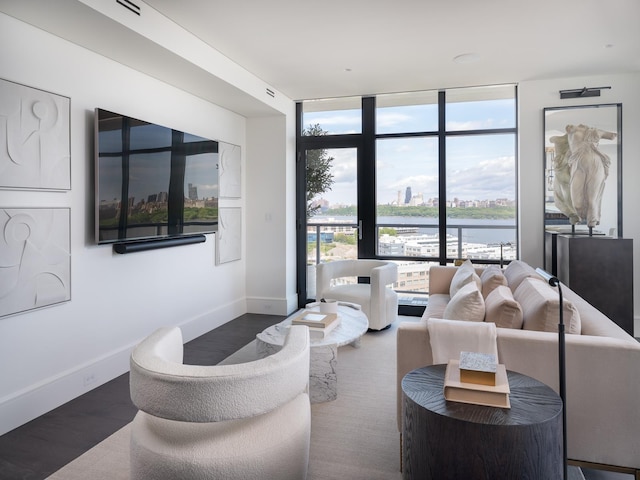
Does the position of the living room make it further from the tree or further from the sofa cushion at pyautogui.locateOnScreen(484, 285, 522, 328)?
the sofa cushion at pyautogui.locateOnScreen(484, 285, 522, 328)

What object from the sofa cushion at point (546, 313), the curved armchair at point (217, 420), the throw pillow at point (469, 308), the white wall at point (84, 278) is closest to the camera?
the curved armchair at point (217, 420)

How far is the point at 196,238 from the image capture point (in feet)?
14.4

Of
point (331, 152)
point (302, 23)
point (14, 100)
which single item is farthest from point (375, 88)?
point (14, 100)

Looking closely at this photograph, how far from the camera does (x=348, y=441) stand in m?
2.41

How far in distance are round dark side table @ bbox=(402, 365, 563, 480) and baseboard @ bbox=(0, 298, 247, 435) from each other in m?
2.36

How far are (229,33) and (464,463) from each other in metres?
3.39

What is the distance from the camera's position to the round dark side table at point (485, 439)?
4.72 feet

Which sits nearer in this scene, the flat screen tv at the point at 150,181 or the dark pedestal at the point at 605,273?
the flat screen tv at the point at 150,181

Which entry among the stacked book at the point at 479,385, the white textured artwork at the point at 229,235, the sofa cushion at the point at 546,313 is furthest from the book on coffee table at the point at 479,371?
the white textured artwork at the point at 229,235

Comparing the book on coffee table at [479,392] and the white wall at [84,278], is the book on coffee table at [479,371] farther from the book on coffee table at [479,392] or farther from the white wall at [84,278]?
the white wall at [84,278]

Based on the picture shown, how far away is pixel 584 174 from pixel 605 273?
983 millimetres

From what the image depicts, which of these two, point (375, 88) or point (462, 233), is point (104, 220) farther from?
point (462, 233)

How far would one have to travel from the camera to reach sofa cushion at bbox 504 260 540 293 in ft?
10.0

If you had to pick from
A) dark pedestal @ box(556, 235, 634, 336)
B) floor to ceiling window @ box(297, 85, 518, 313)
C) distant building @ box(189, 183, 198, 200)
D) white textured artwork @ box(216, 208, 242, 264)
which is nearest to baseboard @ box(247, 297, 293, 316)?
floor to ceiling window @ box(297, 85, 518, 313)
